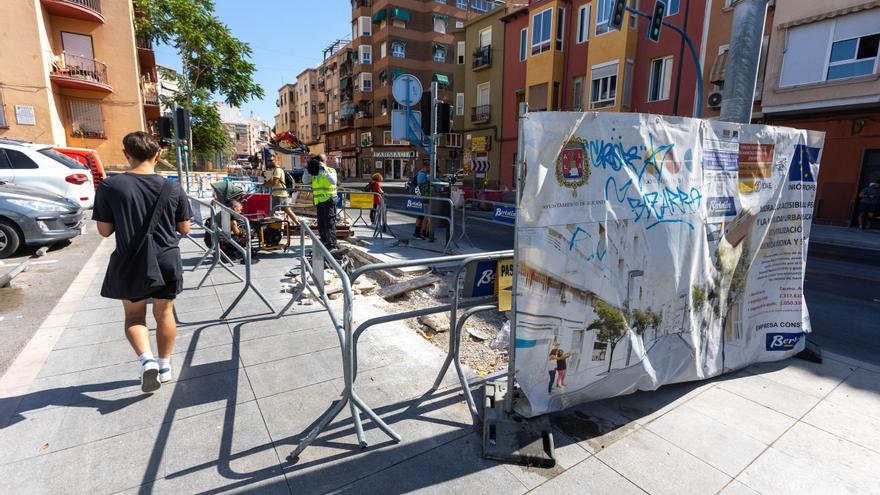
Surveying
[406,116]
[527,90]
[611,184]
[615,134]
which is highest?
[527,90]

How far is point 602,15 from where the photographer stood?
66.4ft

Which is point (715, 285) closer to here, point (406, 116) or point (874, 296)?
point (874, 296)

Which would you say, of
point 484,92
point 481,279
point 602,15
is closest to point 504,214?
point 481,279

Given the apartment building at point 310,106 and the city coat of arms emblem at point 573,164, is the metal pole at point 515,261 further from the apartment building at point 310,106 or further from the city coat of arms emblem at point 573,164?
the apartment building at point 310,106

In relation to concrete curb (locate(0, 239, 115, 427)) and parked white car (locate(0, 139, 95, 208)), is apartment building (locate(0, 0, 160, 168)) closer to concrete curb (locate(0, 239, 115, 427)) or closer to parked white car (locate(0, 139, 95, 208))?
parked white car (locate(0, 139, 95, 208))

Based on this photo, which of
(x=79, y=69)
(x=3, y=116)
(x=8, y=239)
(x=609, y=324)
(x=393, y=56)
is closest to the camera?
(x=609, y=324)

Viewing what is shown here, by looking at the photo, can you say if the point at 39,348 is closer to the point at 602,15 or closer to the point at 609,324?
the point at 609,324

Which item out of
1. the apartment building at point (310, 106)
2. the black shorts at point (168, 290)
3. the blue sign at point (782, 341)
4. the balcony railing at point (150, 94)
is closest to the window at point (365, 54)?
the apartment building at point (310, 106)

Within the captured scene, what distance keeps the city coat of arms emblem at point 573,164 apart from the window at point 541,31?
2371cm

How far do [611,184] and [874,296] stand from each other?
685 centimetres

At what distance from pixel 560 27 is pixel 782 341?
76.1 feet

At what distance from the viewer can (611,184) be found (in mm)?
2627

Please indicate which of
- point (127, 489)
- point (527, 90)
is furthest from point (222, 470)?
point (527, 90)

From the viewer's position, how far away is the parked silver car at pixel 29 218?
703 cm
